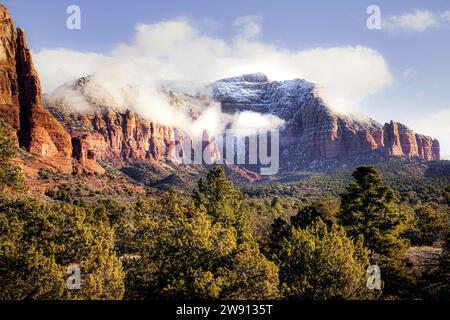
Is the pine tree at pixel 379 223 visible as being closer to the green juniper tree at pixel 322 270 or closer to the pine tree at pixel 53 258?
the green juniper tree at pixel 322 270

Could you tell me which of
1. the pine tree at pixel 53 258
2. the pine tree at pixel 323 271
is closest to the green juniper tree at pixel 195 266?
the pine tree at pixel 53 258

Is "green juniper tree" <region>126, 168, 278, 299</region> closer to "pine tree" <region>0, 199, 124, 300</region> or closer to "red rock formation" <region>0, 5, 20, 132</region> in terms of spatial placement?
"pine tree" <region>0, 199, 124, 300</region>

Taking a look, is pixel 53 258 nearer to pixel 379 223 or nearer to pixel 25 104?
pixel 379 223

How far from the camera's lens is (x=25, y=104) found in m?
132

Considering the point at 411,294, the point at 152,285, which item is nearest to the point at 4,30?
the point at 152,285

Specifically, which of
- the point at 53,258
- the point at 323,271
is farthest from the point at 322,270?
the point at 53,258

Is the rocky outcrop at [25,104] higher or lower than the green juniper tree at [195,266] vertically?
higher

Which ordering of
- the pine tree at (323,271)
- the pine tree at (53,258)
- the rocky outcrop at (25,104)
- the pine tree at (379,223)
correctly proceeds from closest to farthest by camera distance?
the pine tree at (53,258)
the pine tree at (323,271)
the pine tree at (379,223)
the rocky outcrop at (25,104)

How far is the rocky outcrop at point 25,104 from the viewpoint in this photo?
12300cm

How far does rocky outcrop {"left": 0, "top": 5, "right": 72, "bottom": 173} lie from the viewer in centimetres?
12300

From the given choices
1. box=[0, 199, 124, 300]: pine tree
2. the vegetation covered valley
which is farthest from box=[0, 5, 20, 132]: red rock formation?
box=[0, 199, 124, 300]: pine tree

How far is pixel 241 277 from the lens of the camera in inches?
881

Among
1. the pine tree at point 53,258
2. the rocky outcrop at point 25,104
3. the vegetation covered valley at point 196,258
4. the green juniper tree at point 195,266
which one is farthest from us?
the rocky outcrop at point 25,104
